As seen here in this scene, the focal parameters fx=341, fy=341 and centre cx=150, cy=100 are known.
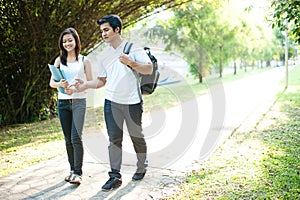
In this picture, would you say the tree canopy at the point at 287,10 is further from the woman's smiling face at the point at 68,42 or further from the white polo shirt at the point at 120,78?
the woman's smiling face at the point at 68,42

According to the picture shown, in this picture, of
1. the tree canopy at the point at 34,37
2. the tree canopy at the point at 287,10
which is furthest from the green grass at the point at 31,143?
the tree canopy at the point at 287,10

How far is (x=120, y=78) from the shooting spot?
3.07m

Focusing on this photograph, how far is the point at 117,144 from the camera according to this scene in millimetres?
3168

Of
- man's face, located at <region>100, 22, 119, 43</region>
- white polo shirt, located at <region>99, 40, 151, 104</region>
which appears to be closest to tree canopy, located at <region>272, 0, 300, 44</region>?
white polo shirt, located at <region>99, 40, 151, 104</region>

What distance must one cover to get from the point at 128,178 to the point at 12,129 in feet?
13.3

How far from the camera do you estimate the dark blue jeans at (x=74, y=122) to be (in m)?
3.17

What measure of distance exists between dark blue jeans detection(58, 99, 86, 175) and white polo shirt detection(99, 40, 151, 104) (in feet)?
0.98

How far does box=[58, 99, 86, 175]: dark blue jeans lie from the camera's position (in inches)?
125

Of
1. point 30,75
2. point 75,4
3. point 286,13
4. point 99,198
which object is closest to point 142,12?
point 75,4

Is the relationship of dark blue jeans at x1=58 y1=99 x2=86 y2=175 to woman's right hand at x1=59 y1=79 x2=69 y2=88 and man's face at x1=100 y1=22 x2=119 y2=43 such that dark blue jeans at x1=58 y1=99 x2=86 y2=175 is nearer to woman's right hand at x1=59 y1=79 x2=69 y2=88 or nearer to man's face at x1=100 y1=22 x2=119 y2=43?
woman's right hand at x1=59 y1=79 x2=69 y2=88

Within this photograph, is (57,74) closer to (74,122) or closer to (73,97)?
(73,97)

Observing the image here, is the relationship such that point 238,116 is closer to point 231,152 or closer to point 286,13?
point 286,13

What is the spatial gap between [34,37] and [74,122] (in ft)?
14.2

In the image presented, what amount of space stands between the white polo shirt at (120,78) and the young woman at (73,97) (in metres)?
0.25
